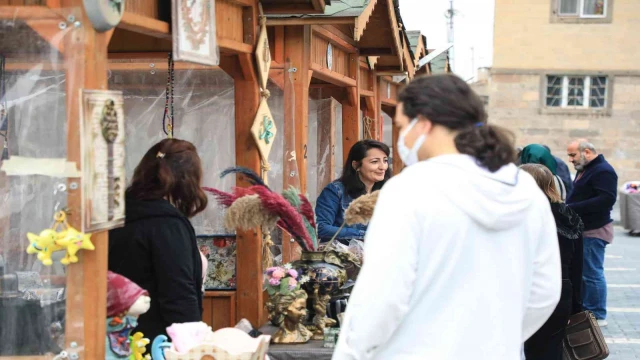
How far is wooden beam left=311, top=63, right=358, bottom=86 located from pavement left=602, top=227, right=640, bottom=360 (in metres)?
2.94

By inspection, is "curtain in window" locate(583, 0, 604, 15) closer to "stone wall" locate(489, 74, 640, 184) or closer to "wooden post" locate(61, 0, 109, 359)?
"stone wall" locate(489, 74, 640, 184)

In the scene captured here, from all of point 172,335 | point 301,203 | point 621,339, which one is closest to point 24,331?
point 172,335

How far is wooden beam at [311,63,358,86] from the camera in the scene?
6.02 m

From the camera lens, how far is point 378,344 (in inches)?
91.8

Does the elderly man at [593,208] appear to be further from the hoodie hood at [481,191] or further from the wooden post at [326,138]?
the hoodie hood at [481,191]

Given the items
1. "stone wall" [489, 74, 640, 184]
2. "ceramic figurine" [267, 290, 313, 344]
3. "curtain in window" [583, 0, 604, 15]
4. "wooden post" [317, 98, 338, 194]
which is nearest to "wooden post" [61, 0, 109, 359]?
"ceramic figurine" [267, 290, 313, 344]

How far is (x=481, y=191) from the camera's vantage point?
2.33 m

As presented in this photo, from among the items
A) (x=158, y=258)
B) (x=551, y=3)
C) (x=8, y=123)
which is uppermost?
(x=551, y=3)

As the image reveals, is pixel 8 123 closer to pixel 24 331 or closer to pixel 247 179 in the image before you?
pixel 24 331

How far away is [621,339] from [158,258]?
541 centimetres

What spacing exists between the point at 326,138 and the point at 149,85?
260cm

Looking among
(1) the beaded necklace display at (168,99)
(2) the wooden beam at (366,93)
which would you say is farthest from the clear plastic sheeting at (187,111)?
(2) the wooden beam at (366,93)

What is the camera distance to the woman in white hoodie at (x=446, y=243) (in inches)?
88.7

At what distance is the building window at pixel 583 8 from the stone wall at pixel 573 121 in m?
1.98
